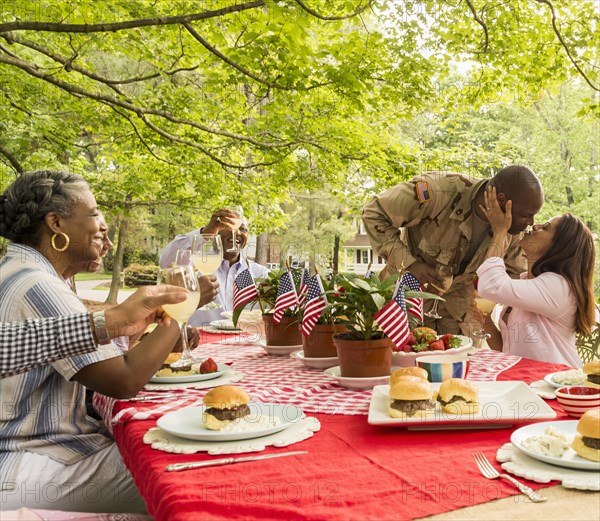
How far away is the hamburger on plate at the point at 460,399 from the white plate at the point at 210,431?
1.21 feet

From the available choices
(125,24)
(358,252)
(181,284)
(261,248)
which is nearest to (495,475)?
(181,284)

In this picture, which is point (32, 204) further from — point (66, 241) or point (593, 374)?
point (593, 374)

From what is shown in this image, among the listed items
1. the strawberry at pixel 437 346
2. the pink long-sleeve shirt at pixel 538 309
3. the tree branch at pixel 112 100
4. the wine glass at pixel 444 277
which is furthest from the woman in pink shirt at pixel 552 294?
the tree branch at pixel 112 100

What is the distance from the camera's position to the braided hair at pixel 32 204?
203 centimetres

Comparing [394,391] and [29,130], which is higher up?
[29,130]

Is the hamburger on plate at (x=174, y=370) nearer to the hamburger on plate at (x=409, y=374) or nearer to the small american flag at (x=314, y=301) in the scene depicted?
the small american flag at (x=314, y=301)

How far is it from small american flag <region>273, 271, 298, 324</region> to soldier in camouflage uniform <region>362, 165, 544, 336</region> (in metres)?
1.45

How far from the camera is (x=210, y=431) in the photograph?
1423mm

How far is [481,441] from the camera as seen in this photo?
4.56 ft

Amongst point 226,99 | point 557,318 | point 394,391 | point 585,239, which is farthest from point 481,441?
point 226,99

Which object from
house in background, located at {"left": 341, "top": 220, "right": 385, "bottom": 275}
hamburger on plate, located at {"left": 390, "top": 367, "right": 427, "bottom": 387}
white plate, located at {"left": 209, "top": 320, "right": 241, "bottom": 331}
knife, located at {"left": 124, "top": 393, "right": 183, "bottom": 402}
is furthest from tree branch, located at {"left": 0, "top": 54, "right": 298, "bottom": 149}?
house in background, located at {"left": 341, "top": 220, "right": 385, "bottom": 275}

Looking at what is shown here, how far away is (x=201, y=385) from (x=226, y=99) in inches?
212

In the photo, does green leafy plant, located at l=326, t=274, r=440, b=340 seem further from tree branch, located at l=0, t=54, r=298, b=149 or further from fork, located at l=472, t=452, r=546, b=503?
tree branch, located at l=0, t=54, r=298, b=149

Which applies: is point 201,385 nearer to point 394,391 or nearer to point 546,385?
point 394,391
